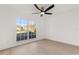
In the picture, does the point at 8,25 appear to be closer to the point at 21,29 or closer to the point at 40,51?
the point at 21,29

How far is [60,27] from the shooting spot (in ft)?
20.4

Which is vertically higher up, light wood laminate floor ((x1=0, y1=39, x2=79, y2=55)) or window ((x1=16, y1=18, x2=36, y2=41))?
window ((x1=16, y1=18, x2=36, y2=41))

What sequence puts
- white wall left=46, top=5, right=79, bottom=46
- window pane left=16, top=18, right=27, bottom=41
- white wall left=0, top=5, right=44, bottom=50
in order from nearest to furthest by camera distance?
white wall left=0, top=5, right=44, bottom=50 → white wall left=46, top=5, right=79, bottom=46 → window pane left=16, top=18, right=27, bottom=41

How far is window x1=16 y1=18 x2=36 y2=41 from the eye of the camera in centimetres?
528

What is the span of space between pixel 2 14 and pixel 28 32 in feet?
7.64

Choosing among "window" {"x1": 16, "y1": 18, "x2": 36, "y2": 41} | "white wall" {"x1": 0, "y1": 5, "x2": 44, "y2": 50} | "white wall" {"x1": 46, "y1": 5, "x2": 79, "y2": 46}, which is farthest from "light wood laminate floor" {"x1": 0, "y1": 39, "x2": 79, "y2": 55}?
"window" {"x1": 16, "y1": 18, "x2": 36, "y2": 41}

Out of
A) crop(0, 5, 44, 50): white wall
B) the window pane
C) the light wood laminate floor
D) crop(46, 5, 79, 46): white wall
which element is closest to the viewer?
the light wood laminate floor

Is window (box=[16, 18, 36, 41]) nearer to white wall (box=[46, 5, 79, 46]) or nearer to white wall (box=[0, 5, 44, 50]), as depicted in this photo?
white wall (box=[0, 5, 44, 50])

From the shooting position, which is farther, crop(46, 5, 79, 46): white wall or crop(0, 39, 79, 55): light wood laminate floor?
crop(46, 5, 79, 46): white wall

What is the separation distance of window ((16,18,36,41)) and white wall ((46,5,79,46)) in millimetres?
1557

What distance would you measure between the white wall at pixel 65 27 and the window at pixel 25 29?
61.3 inches
